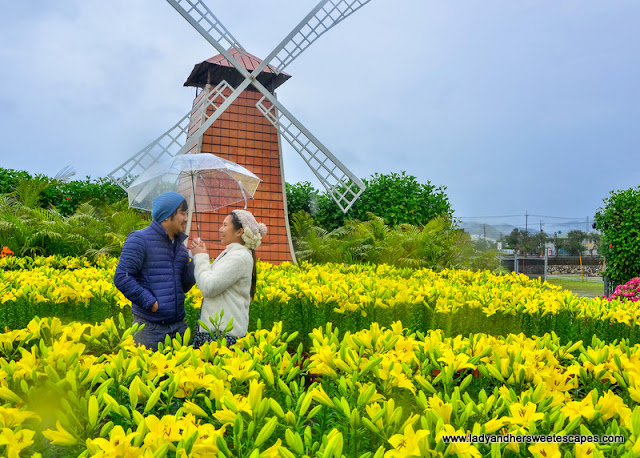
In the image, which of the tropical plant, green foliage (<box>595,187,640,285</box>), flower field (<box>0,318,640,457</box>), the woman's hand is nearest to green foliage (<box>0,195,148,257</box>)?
the tropical plant

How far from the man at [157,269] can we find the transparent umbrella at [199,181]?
5.24ft

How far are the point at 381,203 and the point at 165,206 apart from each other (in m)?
13.6

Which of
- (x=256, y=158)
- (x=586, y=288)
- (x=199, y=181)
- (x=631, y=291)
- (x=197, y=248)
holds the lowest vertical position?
(x=586, y=288)

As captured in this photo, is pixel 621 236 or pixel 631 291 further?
pixel 621 236

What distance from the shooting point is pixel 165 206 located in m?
3.80

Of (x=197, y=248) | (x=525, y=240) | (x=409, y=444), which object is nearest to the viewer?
(x=409, y=444)

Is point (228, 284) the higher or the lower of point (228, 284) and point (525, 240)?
the lower

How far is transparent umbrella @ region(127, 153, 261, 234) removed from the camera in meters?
5.82

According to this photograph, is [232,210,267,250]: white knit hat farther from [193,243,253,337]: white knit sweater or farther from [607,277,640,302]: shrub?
[607,277,640,302]: shrub

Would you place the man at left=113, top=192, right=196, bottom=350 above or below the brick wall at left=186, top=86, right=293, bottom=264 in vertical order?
below

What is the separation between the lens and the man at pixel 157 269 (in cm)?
370

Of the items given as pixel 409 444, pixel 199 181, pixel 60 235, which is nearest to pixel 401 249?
pixel 199 181

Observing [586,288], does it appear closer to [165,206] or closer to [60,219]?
[60,219]

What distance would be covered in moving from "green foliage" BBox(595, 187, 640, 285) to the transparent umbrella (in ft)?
30.2
